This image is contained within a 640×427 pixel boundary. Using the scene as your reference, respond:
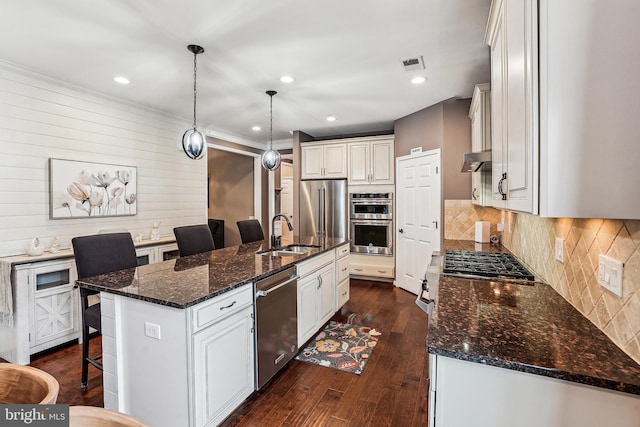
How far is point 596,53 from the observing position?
2.68 feet

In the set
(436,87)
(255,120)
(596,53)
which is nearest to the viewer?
(596,53)

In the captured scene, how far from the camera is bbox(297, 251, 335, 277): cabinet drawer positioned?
2566 mm

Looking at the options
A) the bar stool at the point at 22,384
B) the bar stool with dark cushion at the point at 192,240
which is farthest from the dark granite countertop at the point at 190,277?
the bar stool at the point at 22,384

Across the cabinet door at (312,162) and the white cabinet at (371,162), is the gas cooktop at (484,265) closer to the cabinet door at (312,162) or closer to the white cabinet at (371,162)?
the white cabinet at (371,162)

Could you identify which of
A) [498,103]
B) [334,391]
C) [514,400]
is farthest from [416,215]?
[514,400]

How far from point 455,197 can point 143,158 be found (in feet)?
13.0

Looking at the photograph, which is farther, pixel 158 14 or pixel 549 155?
pixel 158 14

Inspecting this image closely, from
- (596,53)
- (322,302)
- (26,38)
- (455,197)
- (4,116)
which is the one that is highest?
(26,38)

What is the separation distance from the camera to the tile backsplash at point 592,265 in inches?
35.6

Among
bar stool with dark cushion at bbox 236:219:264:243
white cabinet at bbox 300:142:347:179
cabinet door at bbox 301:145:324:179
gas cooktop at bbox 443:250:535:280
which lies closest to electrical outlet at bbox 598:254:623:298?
gas cooktop at bbox 443:250:535:280

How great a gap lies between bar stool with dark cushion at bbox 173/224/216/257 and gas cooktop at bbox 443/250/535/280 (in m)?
2.32

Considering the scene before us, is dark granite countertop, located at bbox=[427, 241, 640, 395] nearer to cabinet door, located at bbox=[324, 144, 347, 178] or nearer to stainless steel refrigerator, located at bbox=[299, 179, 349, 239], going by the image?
stainless steel refrigerator, located at bbox=[299, 179, 349, 239]

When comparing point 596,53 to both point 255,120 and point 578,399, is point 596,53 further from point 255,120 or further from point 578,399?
point 255,120

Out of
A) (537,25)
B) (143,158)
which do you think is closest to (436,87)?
(537,25)
